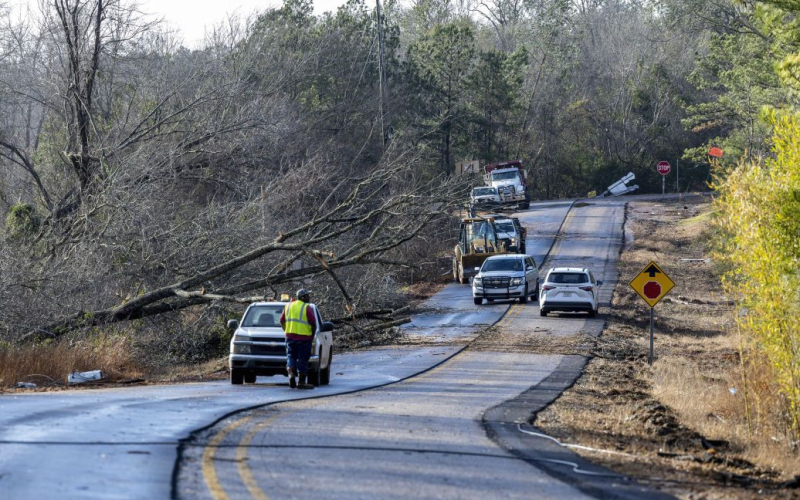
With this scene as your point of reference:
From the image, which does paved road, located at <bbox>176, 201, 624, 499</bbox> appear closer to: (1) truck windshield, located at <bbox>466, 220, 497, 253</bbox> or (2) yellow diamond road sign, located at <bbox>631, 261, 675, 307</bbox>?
(2) yellow diamond road sign, located at <bbox>631, 261, 675, 307</bbox>

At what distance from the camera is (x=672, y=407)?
16297mm

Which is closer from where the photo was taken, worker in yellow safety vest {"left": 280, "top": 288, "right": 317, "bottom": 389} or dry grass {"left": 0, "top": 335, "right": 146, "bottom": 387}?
worker in yellow safety vest {"left": 280, "top": 288, "right": 317, "bottom": 389}

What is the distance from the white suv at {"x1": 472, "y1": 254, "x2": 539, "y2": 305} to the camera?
35.8 metres

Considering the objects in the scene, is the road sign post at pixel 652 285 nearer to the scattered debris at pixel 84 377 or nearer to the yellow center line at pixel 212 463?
the scattered debris at pixel 84 377

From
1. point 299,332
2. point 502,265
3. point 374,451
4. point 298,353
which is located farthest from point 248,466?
point 502,265

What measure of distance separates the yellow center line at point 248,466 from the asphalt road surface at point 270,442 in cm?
2

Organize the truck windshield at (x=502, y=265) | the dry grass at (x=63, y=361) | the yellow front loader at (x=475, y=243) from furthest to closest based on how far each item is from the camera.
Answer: the yellow front loader at (x=475, y=243) → the truck windshield at (x=502, y=265) → the dry grass at (x=63, y=361)

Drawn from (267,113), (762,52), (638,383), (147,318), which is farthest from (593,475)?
(762,52)

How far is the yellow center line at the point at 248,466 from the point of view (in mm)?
7950

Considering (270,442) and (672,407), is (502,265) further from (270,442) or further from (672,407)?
(270,442)

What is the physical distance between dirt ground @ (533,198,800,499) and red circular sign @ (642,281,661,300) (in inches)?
62.3

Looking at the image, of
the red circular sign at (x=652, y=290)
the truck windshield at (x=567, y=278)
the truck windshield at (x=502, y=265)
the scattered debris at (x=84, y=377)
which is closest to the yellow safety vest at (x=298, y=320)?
the scattered debris at (x=84, y=377)

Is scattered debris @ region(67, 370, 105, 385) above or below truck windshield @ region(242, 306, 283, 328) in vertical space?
below

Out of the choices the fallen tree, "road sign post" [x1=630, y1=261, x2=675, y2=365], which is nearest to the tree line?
the fallen tree
